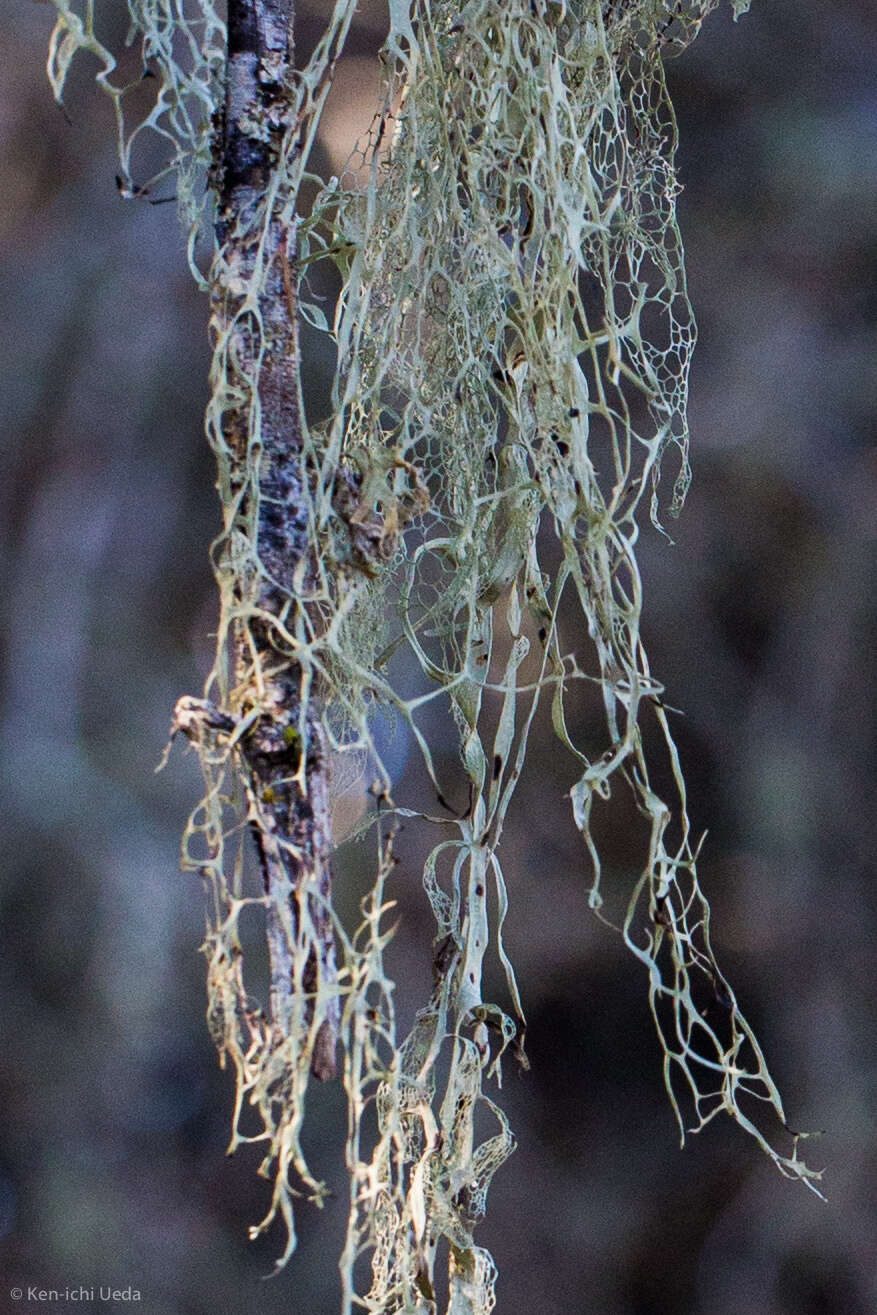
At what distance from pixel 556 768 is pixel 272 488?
1.66 feet

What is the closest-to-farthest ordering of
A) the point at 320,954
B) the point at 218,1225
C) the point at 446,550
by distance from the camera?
the point at 320,954, the point at 446,550, the point at 218,1225

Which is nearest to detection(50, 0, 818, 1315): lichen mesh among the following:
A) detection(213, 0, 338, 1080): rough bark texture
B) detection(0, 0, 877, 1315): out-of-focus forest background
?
detection(213, 0, 338, 1080): rough bark texture

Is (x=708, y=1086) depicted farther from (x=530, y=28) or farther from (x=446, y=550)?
(x=530, y=28)

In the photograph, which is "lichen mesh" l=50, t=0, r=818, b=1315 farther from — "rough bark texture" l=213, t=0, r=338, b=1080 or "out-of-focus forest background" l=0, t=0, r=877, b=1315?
"out-of-focus forest background" l=0, t=0, r=877, b=1315

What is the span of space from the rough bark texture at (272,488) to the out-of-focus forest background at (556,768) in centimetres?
46

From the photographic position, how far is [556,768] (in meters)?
0.81

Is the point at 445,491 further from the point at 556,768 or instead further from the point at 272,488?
the point at 556,768

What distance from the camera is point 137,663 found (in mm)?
789

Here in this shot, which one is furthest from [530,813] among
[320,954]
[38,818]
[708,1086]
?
[320,954]

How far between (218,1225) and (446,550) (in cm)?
57

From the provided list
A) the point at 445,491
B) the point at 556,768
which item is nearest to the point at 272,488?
the point at 445,491

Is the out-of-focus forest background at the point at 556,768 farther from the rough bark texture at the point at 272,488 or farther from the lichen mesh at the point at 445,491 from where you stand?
the rough bark texture at the point at 272,488

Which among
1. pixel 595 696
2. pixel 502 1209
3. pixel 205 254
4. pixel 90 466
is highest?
pixel 205 254

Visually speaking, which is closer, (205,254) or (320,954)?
(320,954)
